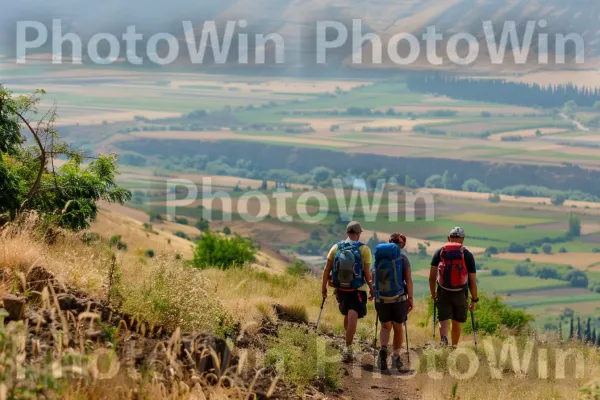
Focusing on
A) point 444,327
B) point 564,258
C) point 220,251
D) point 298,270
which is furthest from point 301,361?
point 564,258

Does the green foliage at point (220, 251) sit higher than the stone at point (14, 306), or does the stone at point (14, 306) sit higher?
the stone at point (14, 306)

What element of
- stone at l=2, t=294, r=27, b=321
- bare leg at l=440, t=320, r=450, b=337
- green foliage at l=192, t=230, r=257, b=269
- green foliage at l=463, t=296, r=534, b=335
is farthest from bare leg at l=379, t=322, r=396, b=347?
green foliage at l=192, t=230, r=257, b=269

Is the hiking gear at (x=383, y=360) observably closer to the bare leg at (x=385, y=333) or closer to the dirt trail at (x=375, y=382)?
the dirt trail at (x=375, y=382)

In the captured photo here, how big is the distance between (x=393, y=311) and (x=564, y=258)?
18334 cm

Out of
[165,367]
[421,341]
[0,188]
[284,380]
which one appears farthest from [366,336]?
[165,367]

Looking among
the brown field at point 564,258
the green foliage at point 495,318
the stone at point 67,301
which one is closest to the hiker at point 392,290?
the stone at point 67,301

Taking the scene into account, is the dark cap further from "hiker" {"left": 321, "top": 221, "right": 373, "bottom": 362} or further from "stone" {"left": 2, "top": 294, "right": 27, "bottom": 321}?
"stone" {"left": 2, "top": 294, "right": 27, "bottom": 321}

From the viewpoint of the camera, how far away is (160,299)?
9.60 m

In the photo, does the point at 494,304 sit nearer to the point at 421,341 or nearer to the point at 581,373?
the point at 421,341

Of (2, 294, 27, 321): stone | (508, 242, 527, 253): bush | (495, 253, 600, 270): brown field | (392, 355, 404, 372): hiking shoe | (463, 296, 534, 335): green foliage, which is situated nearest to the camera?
(2, 294, 27, 321): stone

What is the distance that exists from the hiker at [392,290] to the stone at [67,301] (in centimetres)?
415

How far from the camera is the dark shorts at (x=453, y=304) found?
41.7 feet

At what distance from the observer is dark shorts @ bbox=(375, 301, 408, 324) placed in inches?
478

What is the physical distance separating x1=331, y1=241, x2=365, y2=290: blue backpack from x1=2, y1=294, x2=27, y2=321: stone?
4.75 meters
